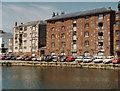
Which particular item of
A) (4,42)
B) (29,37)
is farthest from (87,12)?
(4,42)

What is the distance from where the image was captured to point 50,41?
263 ft

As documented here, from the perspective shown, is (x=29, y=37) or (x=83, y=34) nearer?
(x=83, y=34)

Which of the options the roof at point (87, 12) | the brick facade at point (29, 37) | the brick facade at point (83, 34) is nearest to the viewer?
the brick facade at point (83, 34)

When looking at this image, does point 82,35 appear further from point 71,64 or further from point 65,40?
point 71,64

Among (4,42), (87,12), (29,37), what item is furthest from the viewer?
(4,42)

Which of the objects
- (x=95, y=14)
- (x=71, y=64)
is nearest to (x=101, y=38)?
(x=95, y=14)

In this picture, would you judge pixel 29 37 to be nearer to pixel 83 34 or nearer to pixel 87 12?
pixel 83 34

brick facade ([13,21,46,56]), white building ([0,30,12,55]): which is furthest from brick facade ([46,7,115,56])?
white building ([0,30,12,55])

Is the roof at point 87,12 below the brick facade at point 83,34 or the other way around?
the other way around

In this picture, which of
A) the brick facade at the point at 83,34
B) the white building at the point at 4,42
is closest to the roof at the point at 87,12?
the brick facade at the point at 83,34

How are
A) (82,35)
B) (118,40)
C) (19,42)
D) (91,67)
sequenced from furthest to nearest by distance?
(19,42), (82,35), (118,40), (91,67)

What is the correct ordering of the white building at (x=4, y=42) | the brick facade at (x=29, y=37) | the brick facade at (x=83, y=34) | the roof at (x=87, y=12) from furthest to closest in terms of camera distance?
the white building at (x=4, y=42) < the brick facade at (x=29, y=37) < the roof at (x=87, y=12) < the brick facade at (x=83, y=34)

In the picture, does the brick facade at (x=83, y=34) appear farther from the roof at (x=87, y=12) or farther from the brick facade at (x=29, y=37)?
the brick facade at (x=29, y=37)

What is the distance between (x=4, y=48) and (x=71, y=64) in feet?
233
